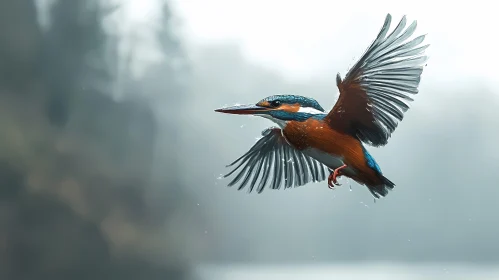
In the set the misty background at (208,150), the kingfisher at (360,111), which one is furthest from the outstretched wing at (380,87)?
the misty background at (208,150)

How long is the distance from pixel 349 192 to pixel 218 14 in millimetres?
728

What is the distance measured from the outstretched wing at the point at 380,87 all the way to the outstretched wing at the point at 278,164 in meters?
0.15

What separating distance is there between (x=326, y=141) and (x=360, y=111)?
Answer: 0.07 metres

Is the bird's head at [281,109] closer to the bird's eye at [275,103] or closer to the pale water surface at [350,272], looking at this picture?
the bird's eye at [275,103]

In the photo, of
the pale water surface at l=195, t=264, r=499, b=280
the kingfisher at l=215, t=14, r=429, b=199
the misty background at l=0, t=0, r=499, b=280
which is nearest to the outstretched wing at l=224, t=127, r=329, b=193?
the kingfisher at l=215, t=14, r=429, b=199

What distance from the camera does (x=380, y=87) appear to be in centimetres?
87

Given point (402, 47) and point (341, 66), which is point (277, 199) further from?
point (402, 47)

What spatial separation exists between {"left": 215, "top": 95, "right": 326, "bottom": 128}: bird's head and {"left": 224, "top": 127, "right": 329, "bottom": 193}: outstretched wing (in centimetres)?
15

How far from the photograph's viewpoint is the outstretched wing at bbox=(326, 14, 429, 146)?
2.74 ft

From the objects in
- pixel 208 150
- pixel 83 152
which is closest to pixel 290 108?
pixel 208 150

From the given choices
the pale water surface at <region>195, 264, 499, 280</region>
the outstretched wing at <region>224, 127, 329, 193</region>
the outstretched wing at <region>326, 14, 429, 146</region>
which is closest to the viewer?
the outstretched wing at <region>326, 14, 429, 146</region>

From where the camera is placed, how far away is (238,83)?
71.7 inches

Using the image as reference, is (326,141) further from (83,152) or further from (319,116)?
(83,152)

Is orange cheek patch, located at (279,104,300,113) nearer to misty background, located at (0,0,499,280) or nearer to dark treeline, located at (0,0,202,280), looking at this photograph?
misty background, located at (0,0,499,280)
